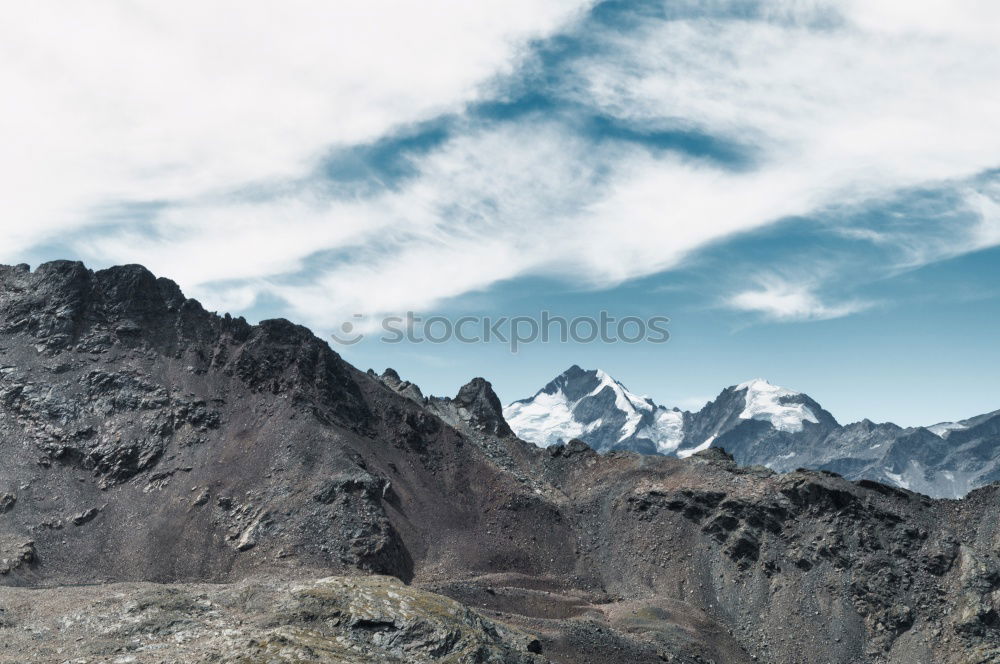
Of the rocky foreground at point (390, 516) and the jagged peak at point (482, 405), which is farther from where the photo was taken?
the jagged peak at point (482, 405)

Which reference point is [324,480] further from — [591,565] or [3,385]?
[3,385]

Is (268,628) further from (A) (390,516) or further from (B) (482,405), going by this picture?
(B) (482,405)

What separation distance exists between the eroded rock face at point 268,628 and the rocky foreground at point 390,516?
36.8 inches

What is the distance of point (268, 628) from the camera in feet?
156

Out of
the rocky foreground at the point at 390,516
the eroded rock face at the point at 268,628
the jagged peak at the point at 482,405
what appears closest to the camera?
the eroded rock face at the point at 268,628

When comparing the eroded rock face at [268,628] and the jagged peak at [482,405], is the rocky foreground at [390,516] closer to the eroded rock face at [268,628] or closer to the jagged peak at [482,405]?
the eroded rock face at [268,628]

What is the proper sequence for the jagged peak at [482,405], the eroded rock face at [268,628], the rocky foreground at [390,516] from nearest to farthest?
1. the eroded rock face at [268,628]
2. the rocky foreground at [390,516]
3. the jagged peak at [482,405]

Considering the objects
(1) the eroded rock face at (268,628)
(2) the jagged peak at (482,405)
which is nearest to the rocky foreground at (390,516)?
(1) the eroded rock face at (268,628)

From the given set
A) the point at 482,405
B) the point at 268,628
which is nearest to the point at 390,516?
the point at 482,405

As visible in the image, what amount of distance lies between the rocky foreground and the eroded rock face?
3.06ft

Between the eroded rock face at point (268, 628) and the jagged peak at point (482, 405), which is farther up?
the jagged peak at point (482, 405)

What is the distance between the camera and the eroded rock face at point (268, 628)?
45.1 meters

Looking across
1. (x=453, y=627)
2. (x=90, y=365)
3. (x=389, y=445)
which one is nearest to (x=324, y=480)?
(x=389, y=445)

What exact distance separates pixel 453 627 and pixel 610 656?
3179 centimetres
